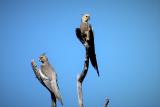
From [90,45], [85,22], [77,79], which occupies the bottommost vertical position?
[77,79]

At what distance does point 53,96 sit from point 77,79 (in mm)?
562

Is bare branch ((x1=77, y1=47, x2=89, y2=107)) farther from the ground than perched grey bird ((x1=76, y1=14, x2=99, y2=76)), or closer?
closer

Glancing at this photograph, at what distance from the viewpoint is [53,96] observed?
6.16 m

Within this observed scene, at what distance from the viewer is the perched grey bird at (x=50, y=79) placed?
19.9 ft

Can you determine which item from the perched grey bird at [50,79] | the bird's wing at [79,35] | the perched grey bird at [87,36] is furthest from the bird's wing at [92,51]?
the perched grey bird at [50,79]

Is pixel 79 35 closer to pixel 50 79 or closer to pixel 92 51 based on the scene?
pixel 92 51

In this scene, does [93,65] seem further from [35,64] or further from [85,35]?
[35,64]

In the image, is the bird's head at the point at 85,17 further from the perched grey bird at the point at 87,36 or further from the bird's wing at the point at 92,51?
the bird's wing at the point at 92,51

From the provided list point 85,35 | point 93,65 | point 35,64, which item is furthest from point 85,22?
point 35,64

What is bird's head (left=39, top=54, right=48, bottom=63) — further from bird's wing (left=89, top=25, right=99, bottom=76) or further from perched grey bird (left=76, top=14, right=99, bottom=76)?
bird's wing (left=89, top=25, right=99, bottom=76)

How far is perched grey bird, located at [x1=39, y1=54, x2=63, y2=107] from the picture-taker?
6074 mm

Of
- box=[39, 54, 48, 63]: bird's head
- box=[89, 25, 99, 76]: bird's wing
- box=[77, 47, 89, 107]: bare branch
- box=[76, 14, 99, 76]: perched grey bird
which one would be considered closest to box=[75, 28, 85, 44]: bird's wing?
box=[76, 14, 99, 76]: perched grey bird

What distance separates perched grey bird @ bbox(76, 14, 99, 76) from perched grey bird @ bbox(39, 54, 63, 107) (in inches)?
29.6

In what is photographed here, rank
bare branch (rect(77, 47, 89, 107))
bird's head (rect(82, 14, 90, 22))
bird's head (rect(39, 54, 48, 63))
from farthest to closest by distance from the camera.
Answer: bird's head (rect(39, 54, 48, 63)) < bird's head (rect(82, 14, 90, 22)) < bare branch (rect(77, 47, 89, 107))
